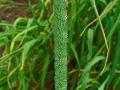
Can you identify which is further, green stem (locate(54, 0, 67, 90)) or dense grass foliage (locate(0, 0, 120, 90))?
dense grass foliage (locate(0, 0, 120, 90))

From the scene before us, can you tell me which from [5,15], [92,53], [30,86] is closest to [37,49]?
[30,86]

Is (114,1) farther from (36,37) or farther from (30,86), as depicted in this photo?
(30,86)

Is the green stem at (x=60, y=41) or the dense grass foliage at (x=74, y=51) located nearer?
the green stem at (x=60, y=41)

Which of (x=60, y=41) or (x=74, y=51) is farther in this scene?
(x=74, y=51)
